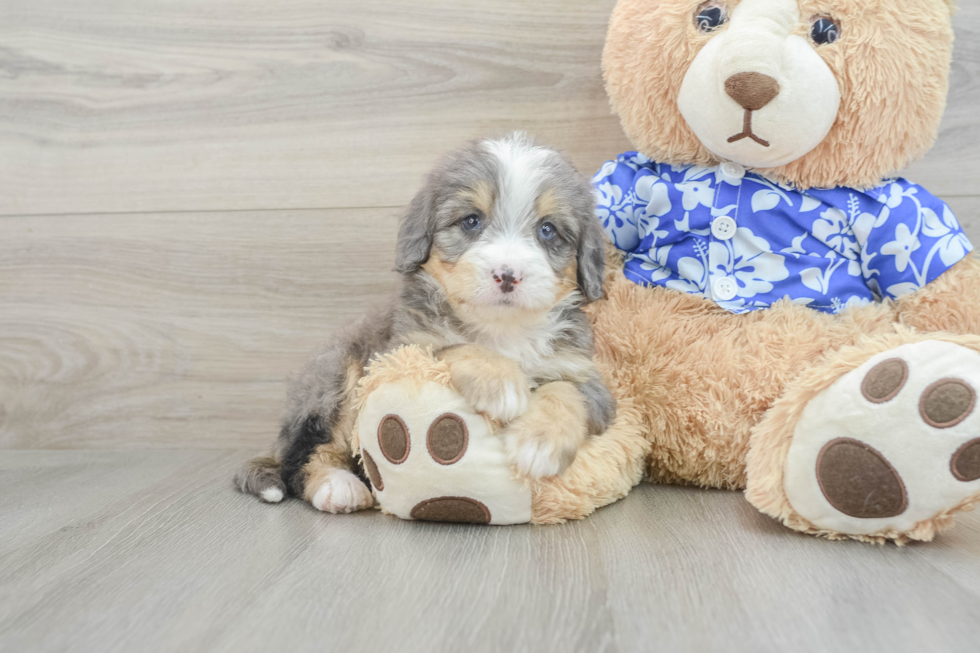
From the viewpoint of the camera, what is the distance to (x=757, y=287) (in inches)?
74.5

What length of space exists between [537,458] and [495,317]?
1.05 ft

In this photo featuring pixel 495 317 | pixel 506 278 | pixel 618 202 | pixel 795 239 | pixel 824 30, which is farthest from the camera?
pixel 618 202

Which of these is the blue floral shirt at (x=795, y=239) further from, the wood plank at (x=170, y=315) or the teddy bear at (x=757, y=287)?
the wood plank at (x=170, y=315)

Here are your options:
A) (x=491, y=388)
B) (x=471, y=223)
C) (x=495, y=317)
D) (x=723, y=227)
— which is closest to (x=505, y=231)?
(x=471, y=223)

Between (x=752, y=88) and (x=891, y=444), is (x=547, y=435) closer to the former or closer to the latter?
(x=891, y=444)

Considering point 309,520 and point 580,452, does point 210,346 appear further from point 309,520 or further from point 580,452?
point 580,452

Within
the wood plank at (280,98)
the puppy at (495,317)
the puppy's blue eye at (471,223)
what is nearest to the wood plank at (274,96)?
the wood plank at (280,98)

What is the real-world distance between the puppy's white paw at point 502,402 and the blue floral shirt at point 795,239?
66cm

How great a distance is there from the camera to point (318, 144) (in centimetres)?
252

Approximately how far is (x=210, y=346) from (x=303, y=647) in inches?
67.9

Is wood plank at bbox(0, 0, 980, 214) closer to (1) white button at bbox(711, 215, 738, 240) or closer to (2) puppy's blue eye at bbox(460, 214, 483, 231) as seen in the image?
(1) white button at bbox(711, 215, 738, 240)

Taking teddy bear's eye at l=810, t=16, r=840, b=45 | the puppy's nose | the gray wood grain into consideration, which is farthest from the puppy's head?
teddy bear's eye at l=810, t=16, r=840, b=45

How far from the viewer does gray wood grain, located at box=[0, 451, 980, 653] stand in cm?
112

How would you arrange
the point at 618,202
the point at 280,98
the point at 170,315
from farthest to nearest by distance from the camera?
the point at 170,315 < the point at 280,98 < the point at 618,202
